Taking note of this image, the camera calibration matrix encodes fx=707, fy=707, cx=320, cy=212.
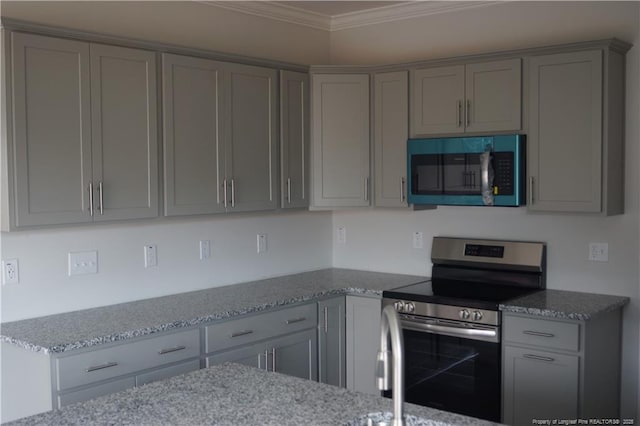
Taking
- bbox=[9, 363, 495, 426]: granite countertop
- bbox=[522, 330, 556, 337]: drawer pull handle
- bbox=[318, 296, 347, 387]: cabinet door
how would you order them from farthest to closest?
1. bbox=[318, 296, 347, 387]: cabinet door
2. bbox=[522, 330, 556, 337]: drawer pull handle
3. bbox=[9, 363, 495, 426]: granite countertop

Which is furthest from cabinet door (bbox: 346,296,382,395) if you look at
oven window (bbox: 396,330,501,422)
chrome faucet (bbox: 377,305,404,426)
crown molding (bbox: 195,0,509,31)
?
chrome faucet (bbox: 377,305,404,426)

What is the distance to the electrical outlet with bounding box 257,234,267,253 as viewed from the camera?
14.7ft

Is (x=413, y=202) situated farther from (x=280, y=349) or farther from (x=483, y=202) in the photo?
(x=280, y=349)

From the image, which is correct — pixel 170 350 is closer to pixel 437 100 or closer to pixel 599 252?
pixel 437 100

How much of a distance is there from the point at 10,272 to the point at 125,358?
699 mm

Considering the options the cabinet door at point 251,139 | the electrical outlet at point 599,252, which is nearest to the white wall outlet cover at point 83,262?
the cabinet door at point 251,139

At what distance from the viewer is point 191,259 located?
405 centimetres

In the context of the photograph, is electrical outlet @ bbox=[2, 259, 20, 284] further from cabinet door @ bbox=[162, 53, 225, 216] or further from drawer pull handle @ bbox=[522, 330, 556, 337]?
drawer pull handle @ bbox=[522, 330, 556, 337]

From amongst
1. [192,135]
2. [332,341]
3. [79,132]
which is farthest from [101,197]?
[332,341]

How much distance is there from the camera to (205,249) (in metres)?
4.13

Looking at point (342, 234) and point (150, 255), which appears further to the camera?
point (342, 234)

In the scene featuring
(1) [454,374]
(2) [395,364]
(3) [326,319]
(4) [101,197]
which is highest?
(4) [101,197]

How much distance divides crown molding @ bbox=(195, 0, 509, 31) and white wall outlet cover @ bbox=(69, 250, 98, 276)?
62.9 inches

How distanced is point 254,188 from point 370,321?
103cm
